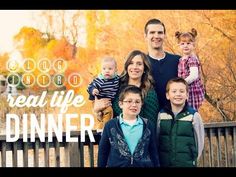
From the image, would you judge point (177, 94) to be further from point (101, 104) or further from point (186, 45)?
point (101, 104)

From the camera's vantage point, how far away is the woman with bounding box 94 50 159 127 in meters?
7.33

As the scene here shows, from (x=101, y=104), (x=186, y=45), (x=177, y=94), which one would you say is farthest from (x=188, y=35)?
(x=101, y=104)

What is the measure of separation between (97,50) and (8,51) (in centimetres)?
102

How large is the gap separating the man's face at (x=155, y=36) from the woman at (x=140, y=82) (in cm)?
17

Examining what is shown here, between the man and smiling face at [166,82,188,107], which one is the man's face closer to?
the man

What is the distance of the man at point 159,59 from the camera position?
292 inches

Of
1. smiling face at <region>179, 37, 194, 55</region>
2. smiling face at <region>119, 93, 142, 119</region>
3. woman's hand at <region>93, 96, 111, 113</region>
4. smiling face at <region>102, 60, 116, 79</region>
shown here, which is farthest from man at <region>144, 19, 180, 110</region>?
woman's hand at <region>93, 96, 111, 113</region>

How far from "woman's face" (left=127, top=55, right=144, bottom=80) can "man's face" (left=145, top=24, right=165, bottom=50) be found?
0.22 meters

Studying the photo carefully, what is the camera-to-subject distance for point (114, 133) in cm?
724

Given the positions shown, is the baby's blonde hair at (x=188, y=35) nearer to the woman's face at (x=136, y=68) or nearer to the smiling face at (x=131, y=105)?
the woman's face at (x=136, y=68)

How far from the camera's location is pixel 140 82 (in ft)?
24.2

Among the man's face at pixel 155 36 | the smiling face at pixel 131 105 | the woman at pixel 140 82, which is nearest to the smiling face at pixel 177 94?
the woman at pixel 140 82

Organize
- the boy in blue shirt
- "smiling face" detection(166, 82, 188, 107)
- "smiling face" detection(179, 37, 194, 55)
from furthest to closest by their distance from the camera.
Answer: "smiling face" detection(179, 37, 194, 55), "smiling face" detection(166, 82, 188, 107), the boy in blue shirt
